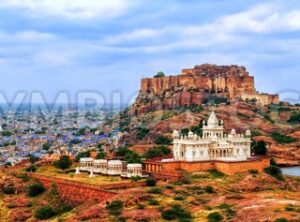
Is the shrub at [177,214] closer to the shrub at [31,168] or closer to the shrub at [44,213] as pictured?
the shrub at [44,213]

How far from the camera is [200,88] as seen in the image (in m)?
127

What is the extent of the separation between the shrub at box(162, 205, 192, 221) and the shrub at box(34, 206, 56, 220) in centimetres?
1137

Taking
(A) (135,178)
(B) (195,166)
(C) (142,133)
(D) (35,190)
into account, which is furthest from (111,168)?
(C) (142,133)

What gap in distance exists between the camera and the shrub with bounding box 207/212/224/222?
Result: 1585 inches

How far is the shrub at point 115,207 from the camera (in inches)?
1743

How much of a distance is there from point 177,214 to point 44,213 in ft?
42.2

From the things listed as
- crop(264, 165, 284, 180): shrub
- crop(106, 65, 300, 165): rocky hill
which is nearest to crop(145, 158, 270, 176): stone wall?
crop(264, 165, 284, 180): shrub

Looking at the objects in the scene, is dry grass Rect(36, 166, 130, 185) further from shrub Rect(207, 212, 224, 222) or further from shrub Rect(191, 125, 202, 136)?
shrub Rect(191, 125, 202, 136)

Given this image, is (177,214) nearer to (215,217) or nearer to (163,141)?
(215,217)

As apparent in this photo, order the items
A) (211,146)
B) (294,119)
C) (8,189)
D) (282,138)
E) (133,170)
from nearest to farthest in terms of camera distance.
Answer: (133,170)
(8,189)
(211,146)
(282,138)
(294,119)

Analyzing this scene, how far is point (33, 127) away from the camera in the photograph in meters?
179

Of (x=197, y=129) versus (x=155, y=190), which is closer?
(x=155, y=190)

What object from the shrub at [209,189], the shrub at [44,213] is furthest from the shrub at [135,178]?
the shrub at [44,213]

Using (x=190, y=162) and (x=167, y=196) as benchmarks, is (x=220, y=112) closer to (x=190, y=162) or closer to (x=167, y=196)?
(x=190, y=162)
